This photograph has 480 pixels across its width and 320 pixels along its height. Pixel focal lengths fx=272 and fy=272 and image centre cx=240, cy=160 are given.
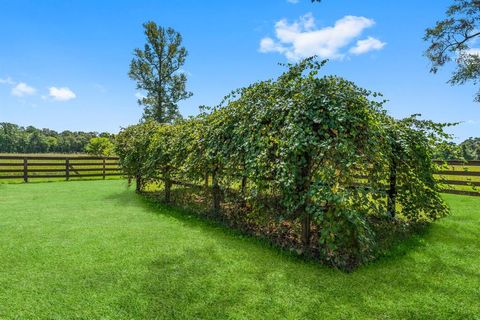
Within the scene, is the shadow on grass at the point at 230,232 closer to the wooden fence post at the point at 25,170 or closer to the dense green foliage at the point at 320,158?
the dense green foliage at the point at 320,158

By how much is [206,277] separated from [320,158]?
183 cm

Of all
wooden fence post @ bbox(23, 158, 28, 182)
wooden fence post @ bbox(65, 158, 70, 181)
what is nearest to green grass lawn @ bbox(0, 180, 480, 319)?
wooden fence post @ bbox(23, 158, 28, 182)

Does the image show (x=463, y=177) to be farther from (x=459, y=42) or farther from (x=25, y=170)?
(x=25, y=170)

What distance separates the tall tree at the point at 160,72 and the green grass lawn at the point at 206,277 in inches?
572

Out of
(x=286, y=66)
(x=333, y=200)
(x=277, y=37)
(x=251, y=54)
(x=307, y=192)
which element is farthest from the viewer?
(x=251, y=54)

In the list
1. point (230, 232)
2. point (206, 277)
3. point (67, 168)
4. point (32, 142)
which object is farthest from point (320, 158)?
point (32, 142)

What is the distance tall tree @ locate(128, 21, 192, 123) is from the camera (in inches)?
703

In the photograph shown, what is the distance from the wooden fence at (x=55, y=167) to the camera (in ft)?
36.1

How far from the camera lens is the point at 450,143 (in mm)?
4453

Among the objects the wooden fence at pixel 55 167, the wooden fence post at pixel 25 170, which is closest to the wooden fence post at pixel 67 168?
the wooden fence at pixel 55 167

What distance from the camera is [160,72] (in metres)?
18.2

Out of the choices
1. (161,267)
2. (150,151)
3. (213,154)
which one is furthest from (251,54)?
(161,267)

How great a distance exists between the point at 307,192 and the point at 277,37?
5041 mm

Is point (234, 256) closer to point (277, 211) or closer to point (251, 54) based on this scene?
point (277, 211)
